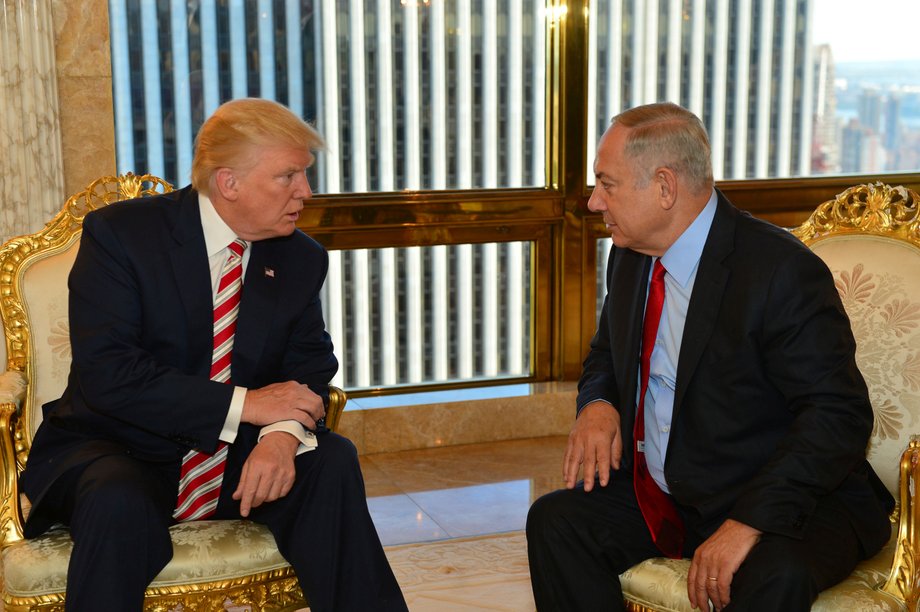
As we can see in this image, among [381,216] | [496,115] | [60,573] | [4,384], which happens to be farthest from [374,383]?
[60,573]

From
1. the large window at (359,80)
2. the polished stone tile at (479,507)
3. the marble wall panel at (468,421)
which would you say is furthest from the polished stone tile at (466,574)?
the large window at (359,80)

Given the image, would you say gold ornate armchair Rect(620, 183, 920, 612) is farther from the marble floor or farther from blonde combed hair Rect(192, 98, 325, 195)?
blonde combed hair Rect(192, 98, 325, 195)

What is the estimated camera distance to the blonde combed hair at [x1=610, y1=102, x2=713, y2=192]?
2422mm

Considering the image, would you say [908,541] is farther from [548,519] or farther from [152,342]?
[152,342]

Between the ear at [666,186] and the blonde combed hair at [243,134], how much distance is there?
0.81m

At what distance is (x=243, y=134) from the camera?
100 inches

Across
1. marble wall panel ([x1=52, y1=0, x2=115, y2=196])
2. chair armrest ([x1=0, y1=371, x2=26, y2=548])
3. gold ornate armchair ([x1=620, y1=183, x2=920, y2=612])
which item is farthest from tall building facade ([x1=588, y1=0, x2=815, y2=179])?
chair armrest ([x1=0, y1=371, x2=26, y2=548])

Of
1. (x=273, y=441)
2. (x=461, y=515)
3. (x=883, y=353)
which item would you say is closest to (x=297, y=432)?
(x=273, y=441)

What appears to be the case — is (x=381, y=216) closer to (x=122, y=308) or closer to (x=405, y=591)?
(x=405, y=591)

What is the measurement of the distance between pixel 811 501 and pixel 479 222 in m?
2.97

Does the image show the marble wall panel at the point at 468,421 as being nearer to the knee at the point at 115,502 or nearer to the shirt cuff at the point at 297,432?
the shirt cuff at the point at 297,432

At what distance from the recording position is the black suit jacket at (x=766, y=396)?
2189 mm

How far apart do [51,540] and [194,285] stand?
0.63m

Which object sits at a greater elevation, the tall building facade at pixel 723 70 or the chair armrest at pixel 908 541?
the tall building facade at pixel 723 70
